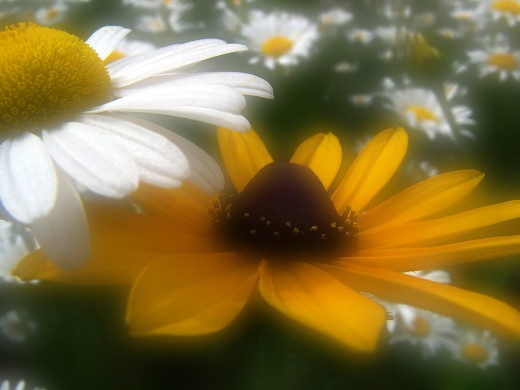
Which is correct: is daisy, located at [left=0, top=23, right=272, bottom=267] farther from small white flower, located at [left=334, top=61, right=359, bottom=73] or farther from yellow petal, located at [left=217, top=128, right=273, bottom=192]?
small white flower, located at [left=334, top=61, right=359, bottom=73]

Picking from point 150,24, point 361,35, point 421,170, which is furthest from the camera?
point 361,35

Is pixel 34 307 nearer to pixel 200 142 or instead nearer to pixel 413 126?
pixel 200 142

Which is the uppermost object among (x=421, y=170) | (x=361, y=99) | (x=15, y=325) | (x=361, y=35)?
(x=361, y=35)

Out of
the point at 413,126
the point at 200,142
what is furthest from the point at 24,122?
the point at 413,126

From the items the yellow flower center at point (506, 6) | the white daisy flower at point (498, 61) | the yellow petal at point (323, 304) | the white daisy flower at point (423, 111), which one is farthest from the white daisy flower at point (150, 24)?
the yellow petal at point (323, 304)

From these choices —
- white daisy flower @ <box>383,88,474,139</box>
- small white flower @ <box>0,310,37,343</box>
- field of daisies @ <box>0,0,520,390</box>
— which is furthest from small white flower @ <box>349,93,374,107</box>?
small white flower @ <box>0,310,37,343</box>

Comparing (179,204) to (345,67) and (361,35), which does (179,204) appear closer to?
(345,67)

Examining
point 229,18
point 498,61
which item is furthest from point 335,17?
point 498,61
